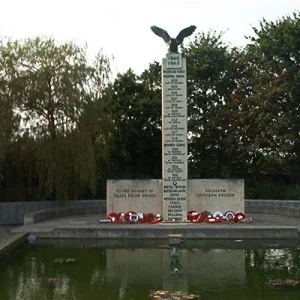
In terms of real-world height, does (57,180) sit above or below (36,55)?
below

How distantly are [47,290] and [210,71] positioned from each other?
19.6m

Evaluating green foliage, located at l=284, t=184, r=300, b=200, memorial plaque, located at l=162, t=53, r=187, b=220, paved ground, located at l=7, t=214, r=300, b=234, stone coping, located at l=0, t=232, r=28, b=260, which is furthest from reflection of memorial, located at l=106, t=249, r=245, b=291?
green foliage, located at l=284, t=184, r=300, b=200

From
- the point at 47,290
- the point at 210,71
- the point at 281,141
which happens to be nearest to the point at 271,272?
the point at 47,290

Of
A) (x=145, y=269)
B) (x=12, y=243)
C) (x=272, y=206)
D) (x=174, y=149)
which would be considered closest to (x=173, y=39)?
(x=174, y=149)

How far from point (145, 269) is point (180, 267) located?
68 cm

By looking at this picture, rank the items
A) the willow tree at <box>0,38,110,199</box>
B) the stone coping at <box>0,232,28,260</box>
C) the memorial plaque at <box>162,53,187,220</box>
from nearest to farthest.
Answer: the stone coping at <box>0,232,28,260</box>
the memorial plaque at <box>162,53,187,220</box>
the willow tree at <box>0,38,110,199</box>

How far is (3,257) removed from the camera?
36.5ft

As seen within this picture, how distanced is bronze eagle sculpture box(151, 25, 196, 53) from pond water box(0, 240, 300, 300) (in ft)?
20.7

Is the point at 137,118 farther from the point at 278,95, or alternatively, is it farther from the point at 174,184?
the point at 174,184

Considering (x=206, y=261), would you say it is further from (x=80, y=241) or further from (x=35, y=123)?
(x=35, y=123)

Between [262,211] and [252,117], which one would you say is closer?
[262,211]

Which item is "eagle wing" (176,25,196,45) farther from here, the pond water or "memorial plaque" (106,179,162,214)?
the pond water

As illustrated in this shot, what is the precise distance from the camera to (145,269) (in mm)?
9875

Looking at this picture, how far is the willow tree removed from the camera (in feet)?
59.4
